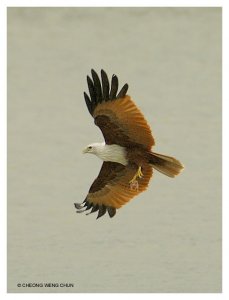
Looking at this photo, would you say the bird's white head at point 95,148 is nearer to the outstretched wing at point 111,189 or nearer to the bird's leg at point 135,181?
the outstretched wing at point 111,189

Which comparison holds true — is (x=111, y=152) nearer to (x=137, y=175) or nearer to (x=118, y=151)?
(x=118, y=151)

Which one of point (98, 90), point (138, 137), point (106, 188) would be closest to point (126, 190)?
point (106, 188)

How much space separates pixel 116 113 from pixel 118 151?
356 millimetres

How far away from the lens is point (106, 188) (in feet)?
18.2

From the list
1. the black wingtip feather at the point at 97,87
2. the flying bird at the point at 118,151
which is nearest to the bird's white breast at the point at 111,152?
the flying bird at the point at 118,151

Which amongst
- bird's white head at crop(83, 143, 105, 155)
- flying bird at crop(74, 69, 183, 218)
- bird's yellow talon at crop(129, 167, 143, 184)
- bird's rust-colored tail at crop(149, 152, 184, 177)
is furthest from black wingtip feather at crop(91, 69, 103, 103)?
bird's yellow talon at crop(129, 167, 143, 184)

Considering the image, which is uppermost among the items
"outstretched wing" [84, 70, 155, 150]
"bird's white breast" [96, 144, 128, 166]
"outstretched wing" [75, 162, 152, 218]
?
"outstretched wing" [84, 70, 155, 150]

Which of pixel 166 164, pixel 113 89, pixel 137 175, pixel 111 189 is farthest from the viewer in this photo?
pixel 111 189

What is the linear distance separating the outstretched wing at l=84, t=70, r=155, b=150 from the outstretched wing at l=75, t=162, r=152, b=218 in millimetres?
345

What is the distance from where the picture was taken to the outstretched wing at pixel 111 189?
17.9ft

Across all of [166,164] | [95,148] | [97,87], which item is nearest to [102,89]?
[97,87]

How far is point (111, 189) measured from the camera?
5.54 meters

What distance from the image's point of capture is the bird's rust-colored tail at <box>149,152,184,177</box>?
202 inches

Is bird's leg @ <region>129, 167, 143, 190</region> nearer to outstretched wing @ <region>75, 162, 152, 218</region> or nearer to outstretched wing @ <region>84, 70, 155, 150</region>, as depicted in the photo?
outstretched wing @ <region>75, 162, 152, 218</region>
